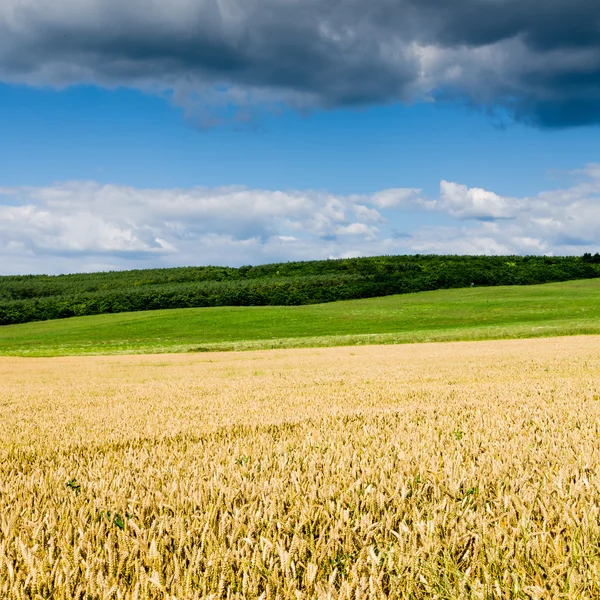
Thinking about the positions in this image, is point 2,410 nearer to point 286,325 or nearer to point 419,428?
point 419,428

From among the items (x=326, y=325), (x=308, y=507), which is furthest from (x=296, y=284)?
(x=308, y=507)

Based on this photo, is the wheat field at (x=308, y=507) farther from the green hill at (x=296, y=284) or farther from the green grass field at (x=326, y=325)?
the green hill at (x=296, y=284)

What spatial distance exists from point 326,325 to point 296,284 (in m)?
41.0

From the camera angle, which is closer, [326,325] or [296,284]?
[326,325]

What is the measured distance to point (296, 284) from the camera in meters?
104

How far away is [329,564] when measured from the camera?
3008 millimetres

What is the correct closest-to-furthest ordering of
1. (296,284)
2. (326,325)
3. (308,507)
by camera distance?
(308,507) < (326,325) < (296,284)

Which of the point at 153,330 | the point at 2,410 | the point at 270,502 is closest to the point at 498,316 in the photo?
the point at 153,330

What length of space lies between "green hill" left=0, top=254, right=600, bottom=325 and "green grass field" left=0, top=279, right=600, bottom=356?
487 inches

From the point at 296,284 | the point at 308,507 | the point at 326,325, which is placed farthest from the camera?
the point at 296,284

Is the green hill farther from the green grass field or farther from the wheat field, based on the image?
the wheat field

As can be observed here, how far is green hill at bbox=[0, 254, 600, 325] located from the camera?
9900 cm

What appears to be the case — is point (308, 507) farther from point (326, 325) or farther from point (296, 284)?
point (296, 284)

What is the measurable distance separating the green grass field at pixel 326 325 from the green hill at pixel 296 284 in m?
12.4
